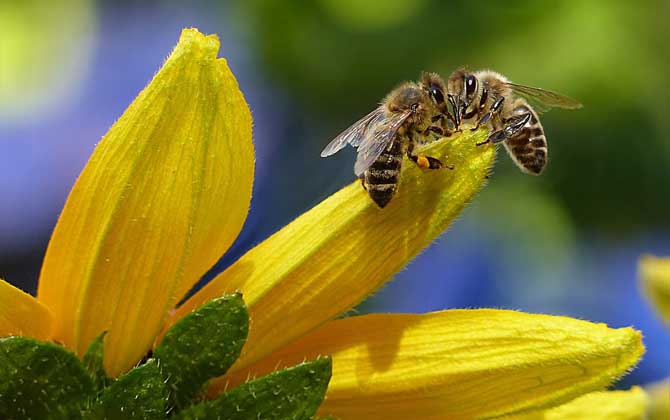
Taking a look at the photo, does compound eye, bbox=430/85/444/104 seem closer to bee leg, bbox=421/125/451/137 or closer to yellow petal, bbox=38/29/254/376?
bee leg, bbox=421/125/451/137

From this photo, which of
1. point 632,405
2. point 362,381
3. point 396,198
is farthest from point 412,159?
point 632,405

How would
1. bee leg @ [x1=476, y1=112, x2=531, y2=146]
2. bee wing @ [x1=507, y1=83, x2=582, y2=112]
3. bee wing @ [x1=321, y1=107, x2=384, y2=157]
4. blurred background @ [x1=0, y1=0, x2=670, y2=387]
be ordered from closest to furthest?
bee leg @ [x1=476, y1=112, x2=531, y2=146], bee wing @ [x1=321, y1=107, x2=384, y2=157], bee wing @ [x1=507, y1=83, x2=582, y2=112], blurred background @ [x1=0, y1=0, x2=670, y2=387]

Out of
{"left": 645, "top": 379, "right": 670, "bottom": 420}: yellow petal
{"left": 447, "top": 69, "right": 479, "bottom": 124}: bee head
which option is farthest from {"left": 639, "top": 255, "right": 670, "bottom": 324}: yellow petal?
{"left": 447, "top": 69, "right": 479, "bottom": 124}: bee head

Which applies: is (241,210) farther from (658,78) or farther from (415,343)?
(658,78)

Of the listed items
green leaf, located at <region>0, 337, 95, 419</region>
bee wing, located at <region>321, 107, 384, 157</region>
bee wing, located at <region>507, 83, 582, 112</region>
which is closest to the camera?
green leaf, located at <region>0, 337, 95, 419</region>

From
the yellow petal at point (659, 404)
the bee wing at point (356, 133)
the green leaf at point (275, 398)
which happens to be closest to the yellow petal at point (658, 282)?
the yellow petal at point (659, 404)

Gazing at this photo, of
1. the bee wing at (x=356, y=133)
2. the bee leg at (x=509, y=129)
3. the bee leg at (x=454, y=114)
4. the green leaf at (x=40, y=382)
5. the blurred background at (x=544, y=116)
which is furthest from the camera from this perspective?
the blurred background at (x=544, y=116)

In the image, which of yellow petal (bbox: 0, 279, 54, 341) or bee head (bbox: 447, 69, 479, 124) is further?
bee head (bbox: 447, 69, 479, 124)

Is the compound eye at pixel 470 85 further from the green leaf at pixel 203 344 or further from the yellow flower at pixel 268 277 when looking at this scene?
the green leaf at pixel 203 344
